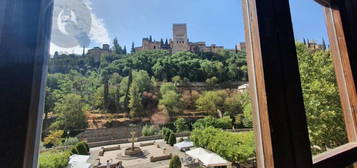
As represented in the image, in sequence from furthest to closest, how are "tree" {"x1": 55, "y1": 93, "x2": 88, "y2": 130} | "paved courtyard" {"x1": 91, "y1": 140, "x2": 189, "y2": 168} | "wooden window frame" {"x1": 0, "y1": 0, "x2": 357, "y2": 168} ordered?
1. "paved courtyard" {"x1": 91, "y1": 140, "x2": 189, "y2": 168}
2. "tree" {"x1": 55, "y1": 93, "x2": 88, "y2": 130}
3. "wooden window frame" {"x1": 0, "y1": 0, "x2": 357, "y2": 168}

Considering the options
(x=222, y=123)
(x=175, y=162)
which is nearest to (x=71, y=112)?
(x=175, y=162)

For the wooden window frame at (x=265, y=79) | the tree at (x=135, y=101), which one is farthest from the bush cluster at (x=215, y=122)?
the tree at (x=135, y=101)

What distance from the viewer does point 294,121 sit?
0.77m

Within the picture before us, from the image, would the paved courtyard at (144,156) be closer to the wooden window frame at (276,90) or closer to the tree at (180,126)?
the tree at (180,126)

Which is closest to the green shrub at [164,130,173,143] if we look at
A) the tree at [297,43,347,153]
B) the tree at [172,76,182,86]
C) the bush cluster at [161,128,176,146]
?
the bush cluster at [161,128,176,146]

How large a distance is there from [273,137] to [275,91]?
183 millimetres

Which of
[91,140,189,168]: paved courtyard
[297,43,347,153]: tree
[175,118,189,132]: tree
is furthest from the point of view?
[297,43,347,153]: tree

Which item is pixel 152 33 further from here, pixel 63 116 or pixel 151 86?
pixel 63 116

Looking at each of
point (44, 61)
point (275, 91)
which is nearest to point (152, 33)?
point (44, 61)

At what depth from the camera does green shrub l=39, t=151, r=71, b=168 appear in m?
0.43

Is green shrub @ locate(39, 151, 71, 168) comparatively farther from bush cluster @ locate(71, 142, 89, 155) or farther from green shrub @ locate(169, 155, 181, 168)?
green shrub @ locate(169, 155, 181, 168)

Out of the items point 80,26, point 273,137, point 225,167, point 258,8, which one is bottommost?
point 225,167

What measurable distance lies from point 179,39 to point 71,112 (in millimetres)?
513

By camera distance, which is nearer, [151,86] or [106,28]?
[106,28]
